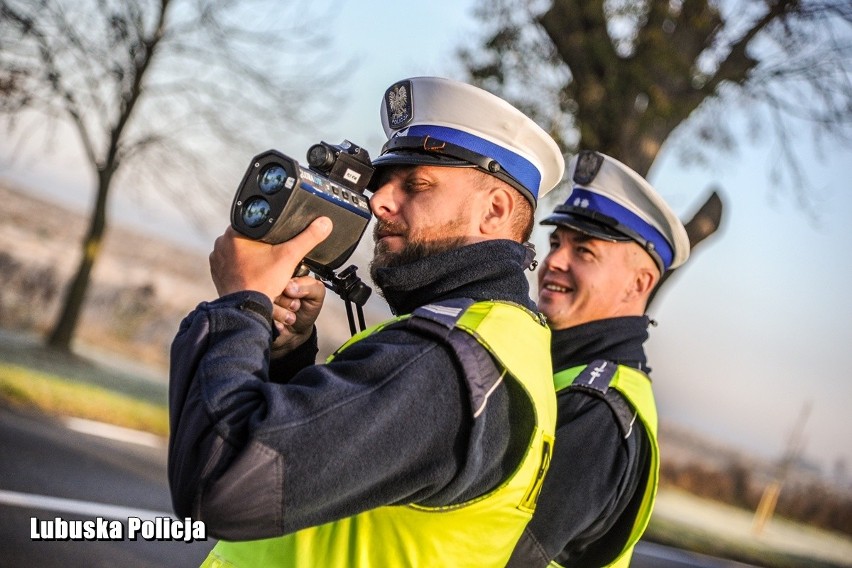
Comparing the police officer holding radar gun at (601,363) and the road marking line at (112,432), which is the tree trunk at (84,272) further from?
the police officer holding radar gun at (601,363)

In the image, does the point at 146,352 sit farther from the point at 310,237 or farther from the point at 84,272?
the point at 310,237

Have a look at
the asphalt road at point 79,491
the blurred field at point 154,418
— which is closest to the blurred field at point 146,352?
the blurred field at point 154,418


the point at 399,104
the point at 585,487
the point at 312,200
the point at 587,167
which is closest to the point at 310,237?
the point at 312,200

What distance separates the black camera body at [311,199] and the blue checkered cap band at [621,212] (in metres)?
1.42

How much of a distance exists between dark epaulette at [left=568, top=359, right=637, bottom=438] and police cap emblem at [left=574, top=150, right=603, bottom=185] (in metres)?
0.95

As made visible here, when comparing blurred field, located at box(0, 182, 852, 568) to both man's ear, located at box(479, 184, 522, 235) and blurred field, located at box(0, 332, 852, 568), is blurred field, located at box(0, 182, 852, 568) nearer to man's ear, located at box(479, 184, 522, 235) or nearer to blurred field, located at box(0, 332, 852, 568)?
blurred field, located at box(0, 332, 852, 568)

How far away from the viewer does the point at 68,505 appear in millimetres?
6031

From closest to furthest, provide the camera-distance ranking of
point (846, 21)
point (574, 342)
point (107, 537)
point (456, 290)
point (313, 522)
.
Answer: point (313, 522)
point (456, 290)
point (574, 342)
point (107, 537)
point (846, 21)

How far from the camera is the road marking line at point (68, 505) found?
5832 millimetres

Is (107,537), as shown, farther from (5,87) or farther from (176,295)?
(176,295)

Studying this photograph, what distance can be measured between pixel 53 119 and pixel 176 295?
3.47m

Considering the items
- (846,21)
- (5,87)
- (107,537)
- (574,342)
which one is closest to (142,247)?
(5,87)

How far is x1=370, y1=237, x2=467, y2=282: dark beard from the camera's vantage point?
193cm

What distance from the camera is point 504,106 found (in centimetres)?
205
